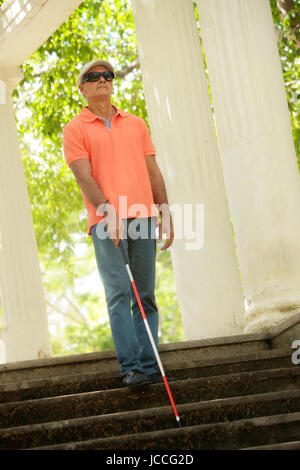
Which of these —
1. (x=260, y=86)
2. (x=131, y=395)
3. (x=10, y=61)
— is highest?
(x=10, y=61)

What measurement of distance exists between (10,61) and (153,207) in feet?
17.6

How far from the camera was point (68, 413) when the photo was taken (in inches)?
219

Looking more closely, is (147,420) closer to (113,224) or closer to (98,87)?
(113,224)

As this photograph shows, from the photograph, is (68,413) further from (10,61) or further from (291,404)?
(10,61)

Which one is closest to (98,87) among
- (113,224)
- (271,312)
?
(113,224)

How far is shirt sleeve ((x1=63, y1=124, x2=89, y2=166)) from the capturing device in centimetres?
595

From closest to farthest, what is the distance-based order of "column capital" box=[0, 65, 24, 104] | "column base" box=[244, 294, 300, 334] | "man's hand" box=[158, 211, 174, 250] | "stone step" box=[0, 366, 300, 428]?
"stone step" box=[0, 366, 300, 428] < "man's hand" box=[158, 211, 174, 250] < "column base" box=[244, 294, 300, 334] < "column capital" box=[0, 65, 24, 104]

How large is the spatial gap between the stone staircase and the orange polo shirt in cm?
124

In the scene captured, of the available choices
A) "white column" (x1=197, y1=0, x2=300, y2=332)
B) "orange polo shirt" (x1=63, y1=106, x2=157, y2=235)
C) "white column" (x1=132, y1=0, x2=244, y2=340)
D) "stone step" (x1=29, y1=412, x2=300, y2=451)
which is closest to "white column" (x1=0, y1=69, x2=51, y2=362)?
"white column" (x1=132, y1=0, x2=244, y2=340)

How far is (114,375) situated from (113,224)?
1184 millimetres

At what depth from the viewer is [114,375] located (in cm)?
603

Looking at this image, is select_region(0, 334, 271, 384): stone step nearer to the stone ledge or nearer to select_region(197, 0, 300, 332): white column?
the stone ledge
